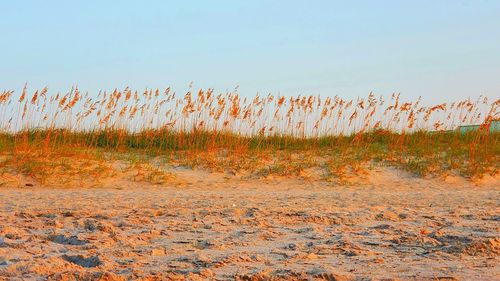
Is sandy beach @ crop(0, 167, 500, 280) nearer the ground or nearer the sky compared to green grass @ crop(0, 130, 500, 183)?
nearer the ground

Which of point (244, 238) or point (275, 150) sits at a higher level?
point (275, 150)

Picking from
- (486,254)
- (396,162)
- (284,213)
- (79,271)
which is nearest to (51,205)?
(284,213)

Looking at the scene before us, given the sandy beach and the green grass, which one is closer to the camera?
the sandy beach

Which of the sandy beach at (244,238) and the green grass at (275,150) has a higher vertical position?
the green grass at (275,150)

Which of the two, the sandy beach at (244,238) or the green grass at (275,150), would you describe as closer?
the sandy beach at (244,238)

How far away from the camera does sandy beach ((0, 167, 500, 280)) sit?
10.8 feet

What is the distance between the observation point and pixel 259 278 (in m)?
3.13

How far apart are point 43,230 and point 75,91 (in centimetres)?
572

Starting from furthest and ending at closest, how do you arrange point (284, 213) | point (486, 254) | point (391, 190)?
point (391, 190) < point (284, 213) < point (486, 254)

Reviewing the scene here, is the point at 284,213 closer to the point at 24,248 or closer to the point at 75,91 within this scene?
the point at 24,248

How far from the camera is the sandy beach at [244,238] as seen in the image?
328 cm

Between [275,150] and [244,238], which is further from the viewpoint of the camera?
[275,150]

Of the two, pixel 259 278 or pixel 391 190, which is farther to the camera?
pixel 391 190

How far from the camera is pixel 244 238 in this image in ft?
13.8
